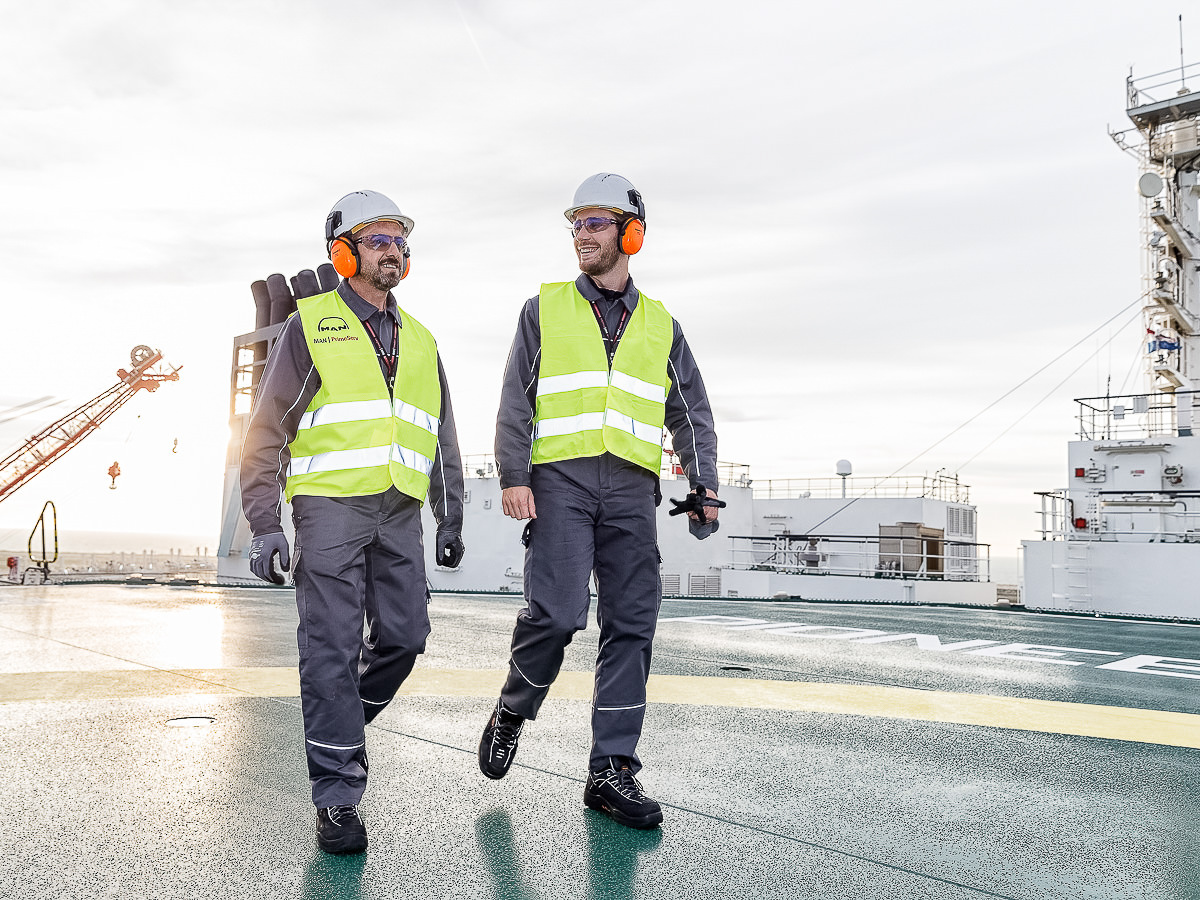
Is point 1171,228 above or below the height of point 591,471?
above

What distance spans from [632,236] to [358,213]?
931 millimetres

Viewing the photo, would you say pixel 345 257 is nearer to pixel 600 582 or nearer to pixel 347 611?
pixel 347 611

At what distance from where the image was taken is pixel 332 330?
9.61ft

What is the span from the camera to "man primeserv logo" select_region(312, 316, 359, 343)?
2914 millimetres

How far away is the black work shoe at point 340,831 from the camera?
242 centimetres

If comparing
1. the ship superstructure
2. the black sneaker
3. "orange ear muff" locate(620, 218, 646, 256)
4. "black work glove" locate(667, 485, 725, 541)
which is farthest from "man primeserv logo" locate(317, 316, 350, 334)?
the ship superstructure

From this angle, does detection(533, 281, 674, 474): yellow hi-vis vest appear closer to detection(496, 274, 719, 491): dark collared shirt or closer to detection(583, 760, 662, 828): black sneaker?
detection(496, 274, 719, 491): dark collared shirt

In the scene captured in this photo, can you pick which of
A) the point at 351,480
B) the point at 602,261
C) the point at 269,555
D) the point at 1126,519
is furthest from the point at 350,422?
the point at 1126,519

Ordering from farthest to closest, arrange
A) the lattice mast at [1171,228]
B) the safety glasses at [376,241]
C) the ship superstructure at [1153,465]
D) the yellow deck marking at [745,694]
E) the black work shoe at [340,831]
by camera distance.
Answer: the lattice mast at [1171,228]
the ship superstructure at [1153,465]
the yellow deck marking at [745,694]
the safety glasses at [376,241]
the black work shoe at [340,831]

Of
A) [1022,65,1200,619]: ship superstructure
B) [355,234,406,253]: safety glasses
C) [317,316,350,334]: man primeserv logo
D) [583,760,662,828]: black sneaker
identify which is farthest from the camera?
[1022,65,1200,619]: ship superstructure

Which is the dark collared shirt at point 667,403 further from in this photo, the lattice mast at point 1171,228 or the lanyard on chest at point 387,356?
the lattice mast at point 1171,228

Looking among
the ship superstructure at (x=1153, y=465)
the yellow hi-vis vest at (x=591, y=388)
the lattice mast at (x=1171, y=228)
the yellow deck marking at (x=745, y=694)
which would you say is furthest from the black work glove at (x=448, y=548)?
the lattice mast at (x=1171, y=228)

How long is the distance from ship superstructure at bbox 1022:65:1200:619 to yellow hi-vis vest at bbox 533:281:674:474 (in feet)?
42.9

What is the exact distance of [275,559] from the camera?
2.77 m
